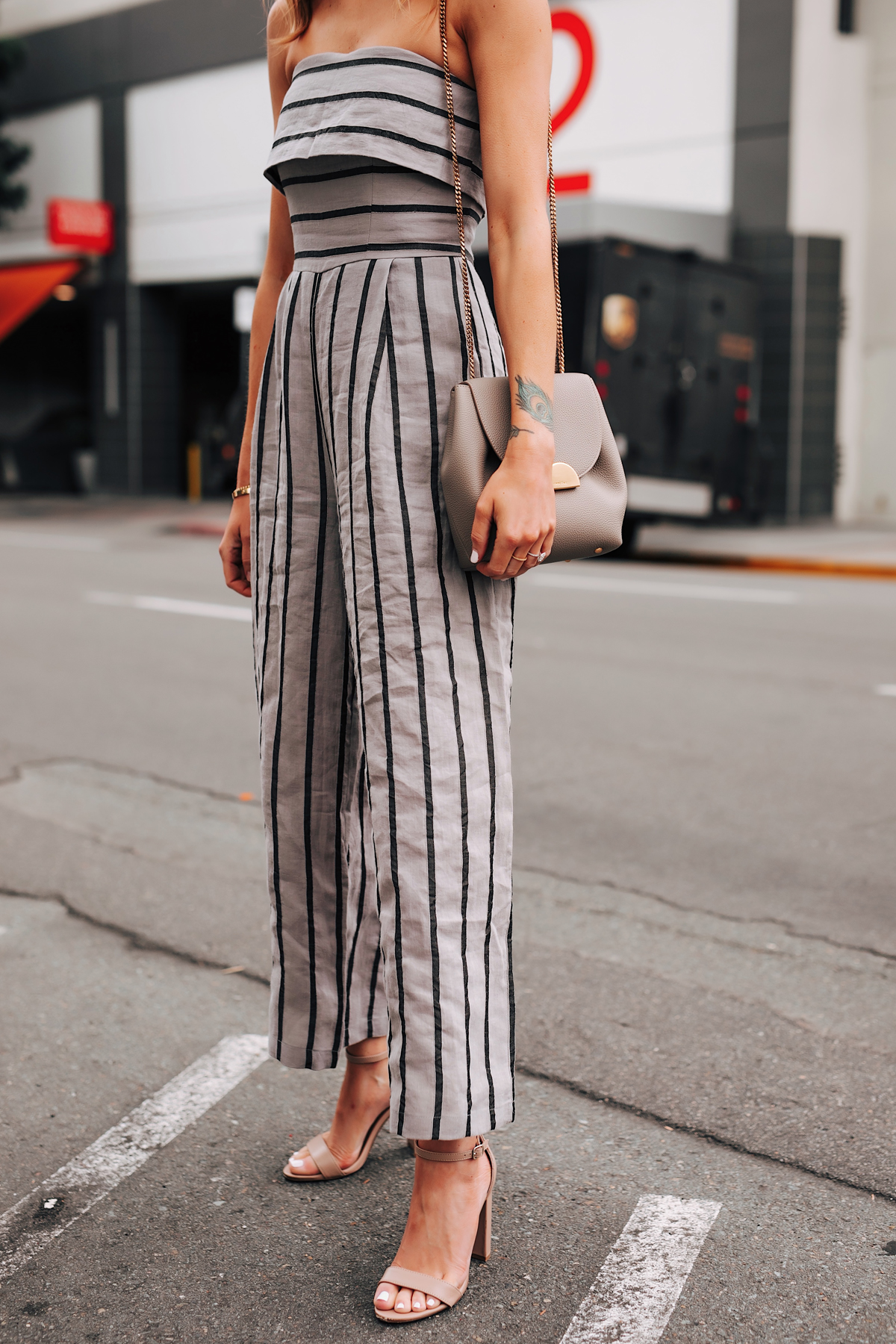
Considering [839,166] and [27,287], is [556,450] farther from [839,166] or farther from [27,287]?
[27,287]

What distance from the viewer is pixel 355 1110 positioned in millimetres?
2182

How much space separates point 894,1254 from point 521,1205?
539 millimetres

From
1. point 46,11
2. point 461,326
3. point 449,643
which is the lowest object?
point 449,643

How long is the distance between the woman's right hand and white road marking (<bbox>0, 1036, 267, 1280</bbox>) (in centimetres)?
91

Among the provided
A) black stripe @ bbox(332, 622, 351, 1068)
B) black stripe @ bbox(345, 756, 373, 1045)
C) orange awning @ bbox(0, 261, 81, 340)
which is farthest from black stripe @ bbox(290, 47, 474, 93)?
orange awning @ bbox(0, 261, 81, 340)

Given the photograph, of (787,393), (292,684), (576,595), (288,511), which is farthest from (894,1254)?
(787,393)

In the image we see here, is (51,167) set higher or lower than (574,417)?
higher

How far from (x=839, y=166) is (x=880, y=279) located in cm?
142

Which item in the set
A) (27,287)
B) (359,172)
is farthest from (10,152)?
(359,172)

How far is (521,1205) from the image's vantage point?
2.11 meters

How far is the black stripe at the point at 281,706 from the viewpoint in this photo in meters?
1.97

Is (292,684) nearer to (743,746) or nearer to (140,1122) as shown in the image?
(140,1122)

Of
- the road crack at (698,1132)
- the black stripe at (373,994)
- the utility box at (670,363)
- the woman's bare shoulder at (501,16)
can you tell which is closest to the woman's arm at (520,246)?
the woman's bare shoulder at (501,16)

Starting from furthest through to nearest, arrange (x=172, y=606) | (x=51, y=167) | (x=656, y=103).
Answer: (x=51, y=167)
(x=656, y=103)
(x=172, y=606)
